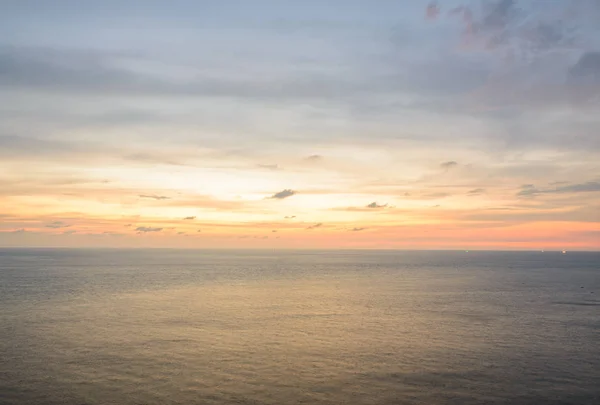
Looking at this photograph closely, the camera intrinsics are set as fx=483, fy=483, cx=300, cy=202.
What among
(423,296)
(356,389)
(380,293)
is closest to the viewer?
(356,389)

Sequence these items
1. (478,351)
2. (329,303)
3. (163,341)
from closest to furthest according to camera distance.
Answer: (478,351)
(163,341)
(329,303)

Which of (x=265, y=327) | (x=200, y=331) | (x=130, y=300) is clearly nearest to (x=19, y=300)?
(x=130, y=300)

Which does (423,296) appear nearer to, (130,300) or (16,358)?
(130,300)

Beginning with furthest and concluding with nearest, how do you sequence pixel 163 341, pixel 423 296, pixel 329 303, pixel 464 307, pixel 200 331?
pixel 423 296 → pixel 329 303 → pixel 464 307 → pixel 200 331 → pixel 163 341

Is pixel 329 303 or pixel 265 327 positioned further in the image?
pixel 329 303

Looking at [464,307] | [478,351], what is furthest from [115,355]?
[464,307]

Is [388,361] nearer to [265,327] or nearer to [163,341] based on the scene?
[265,327]

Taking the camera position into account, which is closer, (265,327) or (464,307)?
(265,327)

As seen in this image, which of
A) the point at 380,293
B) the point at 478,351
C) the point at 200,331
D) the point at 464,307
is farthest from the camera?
the point at 380,293
